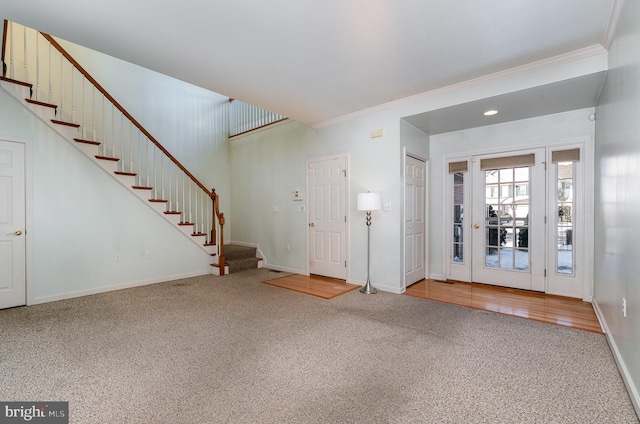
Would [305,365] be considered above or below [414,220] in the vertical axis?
below

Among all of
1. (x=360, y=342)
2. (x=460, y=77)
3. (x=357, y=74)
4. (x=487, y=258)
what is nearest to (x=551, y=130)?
(x=460, y=77)

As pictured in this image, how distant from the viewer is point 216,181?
6.73m

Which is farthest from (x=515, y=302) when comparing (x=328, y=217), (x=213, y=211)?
(x=213, y=211)

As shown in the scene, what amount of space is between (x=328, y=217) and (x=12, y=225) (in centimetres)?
413

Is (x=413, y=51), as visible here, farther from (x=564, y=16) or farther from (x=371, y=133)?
(x=371, y=133)

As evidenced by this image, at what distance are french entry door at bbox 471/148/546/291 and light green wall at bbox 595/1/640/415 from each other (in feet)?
3.47

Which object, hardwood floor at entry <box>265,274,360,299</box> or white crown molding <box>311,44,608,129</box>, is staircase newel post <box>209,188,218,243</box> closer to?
hardwood floor at entry <box>265,274,360,299</box>

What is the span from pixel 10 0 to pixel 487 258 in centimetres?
587

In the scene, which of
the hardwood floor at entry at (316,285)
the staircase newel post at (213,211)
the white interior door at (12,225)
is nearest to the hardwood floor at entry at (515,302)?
the hardwood floor at entry at (316,285)

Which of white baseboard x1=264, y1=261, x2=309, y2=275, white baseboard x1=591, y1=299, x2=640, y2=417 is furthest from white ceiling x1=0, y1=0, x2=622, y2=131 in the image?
white baseboard x1=264, y1=261, x2=309, y2=275

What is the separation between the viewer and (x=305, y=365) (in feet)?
7.34

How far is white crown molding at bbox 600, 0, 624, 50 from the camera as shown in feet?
7.11

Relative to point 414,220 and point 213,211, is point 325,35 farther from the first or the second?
point 213,211

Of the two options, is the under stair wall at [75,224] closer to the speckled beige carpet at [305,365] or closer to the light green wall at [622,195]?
the speckled beige carpet at [305,365]
